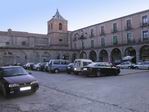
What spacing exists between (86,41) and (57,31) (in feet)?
32.2

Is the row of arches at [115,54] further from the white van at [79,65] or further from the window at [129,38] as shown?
the white van at [79,65]

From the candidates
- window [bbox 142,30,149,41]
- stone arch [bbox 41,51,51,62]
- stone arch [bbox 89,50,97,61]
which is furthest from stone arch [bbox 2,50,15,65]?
window [bbox 142,30,149,41]

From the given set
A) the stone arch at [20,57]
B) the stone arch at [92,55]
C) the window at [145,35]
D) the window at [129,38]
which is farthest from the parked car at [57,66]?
the stone arch at [92,55]

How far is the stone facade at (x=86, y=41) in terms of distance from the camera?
4734cm

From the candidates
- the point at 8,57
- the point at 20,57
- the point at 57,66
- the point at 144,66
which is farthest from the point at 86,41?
the point at 57,66

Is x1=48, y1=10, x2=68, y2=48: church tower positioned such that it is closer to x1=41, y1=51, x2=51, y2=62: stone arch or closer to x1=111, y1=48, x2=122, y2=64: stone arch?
x1=41, y1=51, x2=51, y2=62: stone arch

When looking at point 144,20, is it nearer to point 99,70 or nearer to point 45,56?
point 45,56

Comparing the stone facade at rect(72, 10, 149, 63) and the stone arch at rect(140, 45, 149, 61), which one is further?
the stone facade at rect(72, 10, 149, 63)

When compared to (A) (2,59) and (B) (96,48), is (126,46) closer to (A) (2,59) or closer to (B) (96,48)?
(B) (96,48)

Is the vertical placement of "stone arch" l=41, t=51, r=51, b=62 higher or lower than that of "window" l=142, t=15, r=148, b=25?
lower

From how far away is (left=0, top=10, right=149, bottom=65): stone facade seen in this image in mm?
47344

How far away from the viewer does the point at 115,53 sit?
53.4 m

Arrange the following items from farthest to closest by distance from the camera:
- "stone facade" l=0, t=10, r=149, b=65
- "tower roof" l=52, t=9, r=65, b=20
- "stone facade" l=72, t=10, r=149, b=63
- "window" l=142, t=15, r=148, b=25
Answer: "tower roof" l=52, t=9, r=65, b=20
"stone facade" l=0, t=10, r=149, b=65
"stone facade" l=72, t=10, r=149, b=63
"window" l=142, t=15, r=148, b=25

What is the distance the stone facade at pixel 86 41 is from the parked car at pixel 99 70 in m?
24.8
